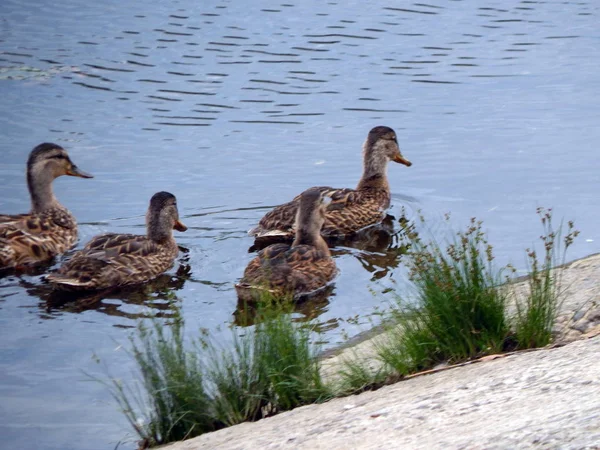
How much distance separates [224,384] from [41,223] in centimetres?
499

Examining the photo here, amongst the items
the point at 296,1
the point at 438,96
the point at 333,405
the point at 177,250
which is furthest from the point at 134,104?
the point at 333,405

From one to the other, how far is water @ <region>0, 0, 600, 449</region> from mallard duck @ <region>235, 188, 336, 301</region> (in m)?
0.24

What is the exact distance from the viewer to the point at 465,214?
11328 mm

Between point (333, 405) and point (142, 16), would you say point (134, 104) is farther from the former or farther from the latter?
point (333, 405)

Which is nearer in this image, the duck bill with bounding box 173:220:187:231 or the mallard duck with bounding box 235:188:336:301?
the mallard duck with bounding box 235:188:336:301

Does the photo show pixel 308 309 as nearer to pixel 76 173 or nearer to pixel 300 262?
pixel 300 262

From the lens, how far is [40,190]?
1155 centimetres

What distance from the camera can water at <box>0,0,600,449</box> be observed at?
8.68 m

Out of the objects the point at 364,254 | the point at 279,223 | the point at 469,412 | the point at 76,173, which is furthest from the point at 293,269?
the point at 469,412

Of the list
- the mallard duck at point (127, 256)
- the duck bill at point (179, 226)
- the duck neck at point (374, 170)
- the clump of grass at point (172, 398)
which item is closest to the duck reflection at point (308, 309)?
the mallard duck at point (127, 256)

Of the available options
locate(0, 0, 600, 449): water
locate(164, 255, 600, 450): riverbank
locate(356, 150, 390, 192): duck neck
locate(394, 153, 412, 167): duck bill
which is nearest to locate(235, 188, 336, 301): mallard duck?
locate(0, 0, 600, 449): water

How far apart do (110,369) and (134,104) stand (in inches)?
337

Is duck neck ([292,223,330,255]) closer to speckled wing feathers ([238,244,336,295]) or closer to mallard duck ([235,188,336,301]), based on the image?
mallard duck ([235,188,336,301])

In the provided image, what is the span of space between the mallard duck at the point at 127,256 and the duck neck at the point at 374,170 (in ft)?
8.36
